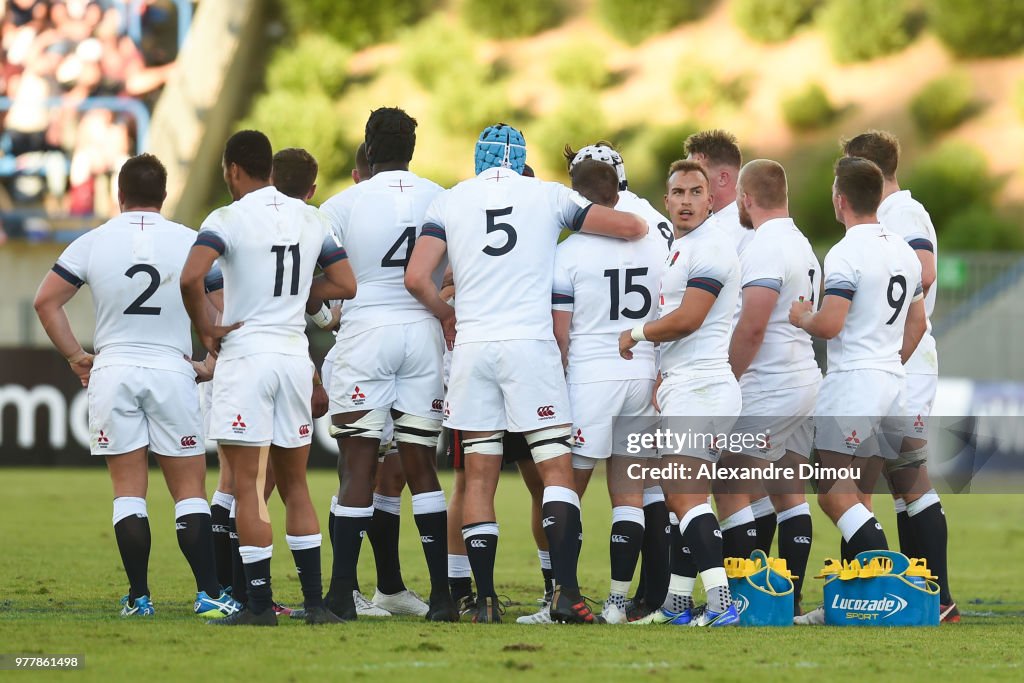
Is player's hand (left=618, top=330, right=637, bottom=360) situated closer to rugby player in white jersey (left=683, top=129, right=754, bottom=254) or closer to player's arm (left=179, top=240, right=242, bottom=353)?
rugby player in white jersey (left=683, top=129, right=754, bottom=254)

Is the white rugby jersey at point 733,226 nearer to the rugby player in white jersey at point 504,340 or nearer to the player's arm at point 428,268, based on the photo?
the rugby player in white jersey at point 504,340

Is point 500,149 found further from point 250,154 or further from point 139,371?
point 139,371

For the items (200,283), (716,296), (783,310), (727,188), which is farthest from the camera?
(727,188)

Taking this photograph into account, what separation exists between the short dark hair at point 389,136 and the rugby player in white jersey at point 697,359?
5.05ft

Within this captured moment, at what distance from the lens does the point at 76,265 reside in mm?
8172

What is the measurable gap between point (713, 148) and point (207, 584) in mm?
4063

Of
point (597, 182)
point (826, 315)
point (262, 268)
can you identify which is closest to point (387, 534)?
point (262, 268)

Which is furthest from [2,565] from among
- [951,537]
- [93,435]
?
[951,537]

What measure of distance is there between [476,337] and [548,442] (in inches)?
27.9

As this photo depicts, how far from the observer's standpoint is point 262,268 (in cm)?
768

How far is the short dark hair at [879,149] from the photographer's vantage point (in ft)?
30.0

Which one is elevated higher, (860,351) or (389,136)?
(389,136)

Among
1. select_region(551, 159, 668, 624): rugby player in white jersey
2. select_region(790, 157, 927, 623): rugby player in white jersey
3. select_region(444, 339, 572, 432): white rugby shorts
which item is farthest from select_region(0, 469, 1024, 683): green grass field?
select_region(444, 339, 572, 432): white rugby shorts

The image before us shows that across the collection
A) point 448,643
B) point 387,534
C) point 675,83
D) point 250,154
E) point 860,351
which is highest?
point 675,83
